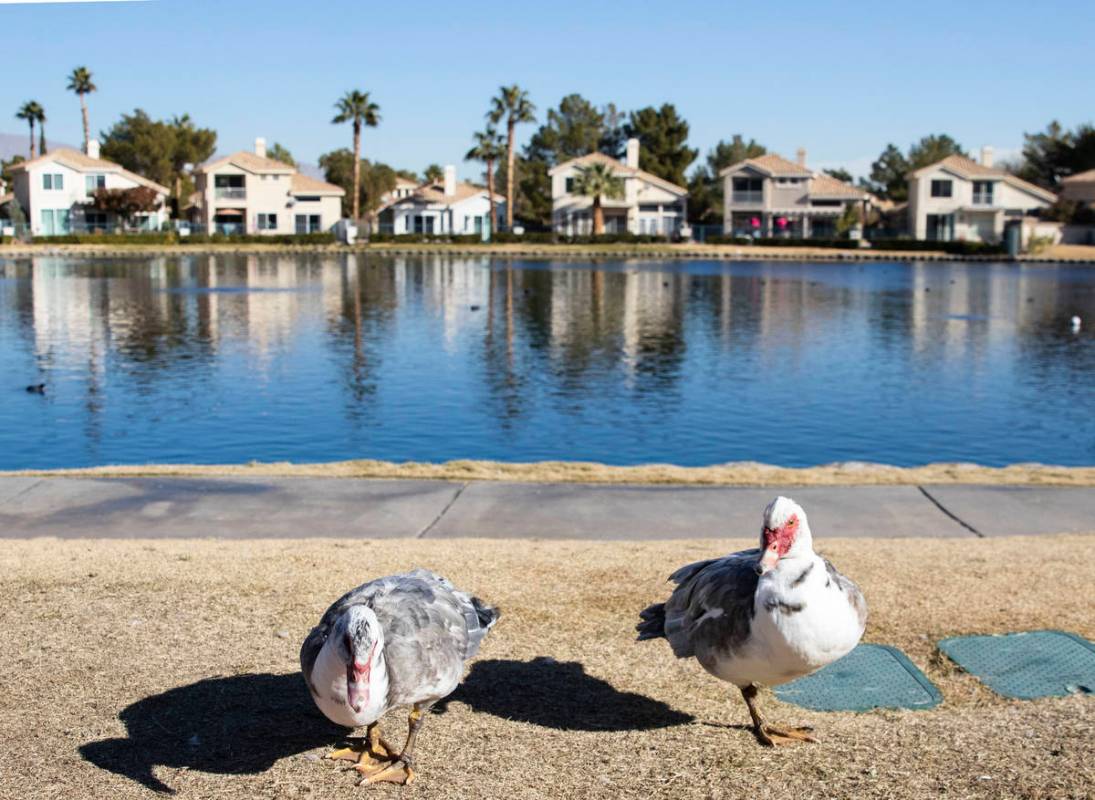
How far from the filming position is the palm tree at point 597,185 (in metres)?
105

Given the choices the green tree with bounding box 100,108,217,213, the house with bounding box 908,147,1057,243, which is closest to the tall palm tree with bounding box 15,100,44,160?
the green tree with bounding box 100,108,217,213

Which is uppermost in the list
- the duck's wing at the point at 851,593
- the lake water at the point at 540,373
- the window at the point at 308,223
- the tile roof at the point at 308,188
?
the tile roof at the point at 308,188

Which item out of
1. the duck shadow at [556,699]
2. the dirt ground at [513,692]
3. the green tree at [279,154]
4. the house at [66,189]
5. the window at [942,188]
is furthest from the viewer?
the green tree at [279,154]

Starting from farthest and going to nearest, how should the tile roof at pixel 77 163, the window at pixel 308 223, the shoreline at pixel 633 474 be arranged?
1. the window at pixel 308 223
2. the tile roof at pixel 77 163
3. the shoreline at pixel 633 474

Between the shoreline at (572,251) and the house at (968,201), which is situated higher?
the house at (968,201)

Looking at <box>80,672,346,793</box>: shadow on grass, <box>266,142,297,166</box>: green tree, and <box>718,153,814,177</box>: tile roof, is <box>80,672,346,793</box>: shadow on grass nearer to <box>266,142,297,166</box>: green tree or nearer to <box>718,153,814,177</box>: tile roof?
<box>718,153,814,177</box>: tile roof

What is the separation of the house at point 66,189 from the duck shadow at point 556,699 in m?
105

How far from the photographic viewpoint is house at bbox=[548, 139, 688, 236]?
354 feet

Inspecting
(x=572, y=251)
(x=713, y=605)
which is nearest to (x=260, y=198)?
(x=572, y=251)

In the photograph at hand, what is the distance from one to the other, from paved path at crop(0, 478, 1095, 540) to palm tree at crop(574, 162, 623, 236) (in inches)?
3606

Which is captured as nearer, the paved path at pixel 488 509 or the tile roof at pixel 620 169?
the paved path at pixel 488 509

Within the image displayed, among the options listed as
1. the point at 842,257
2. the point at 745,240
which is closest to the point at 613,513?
the point at 842,257

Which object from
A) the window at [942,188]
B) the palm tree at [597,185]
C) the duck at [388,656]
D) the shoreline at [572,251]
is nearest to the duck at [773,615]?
the duck at [388,656]

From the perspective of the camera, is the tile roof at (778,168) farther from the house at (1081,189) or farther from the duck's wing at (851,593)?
the duck's wing at (851,593)
